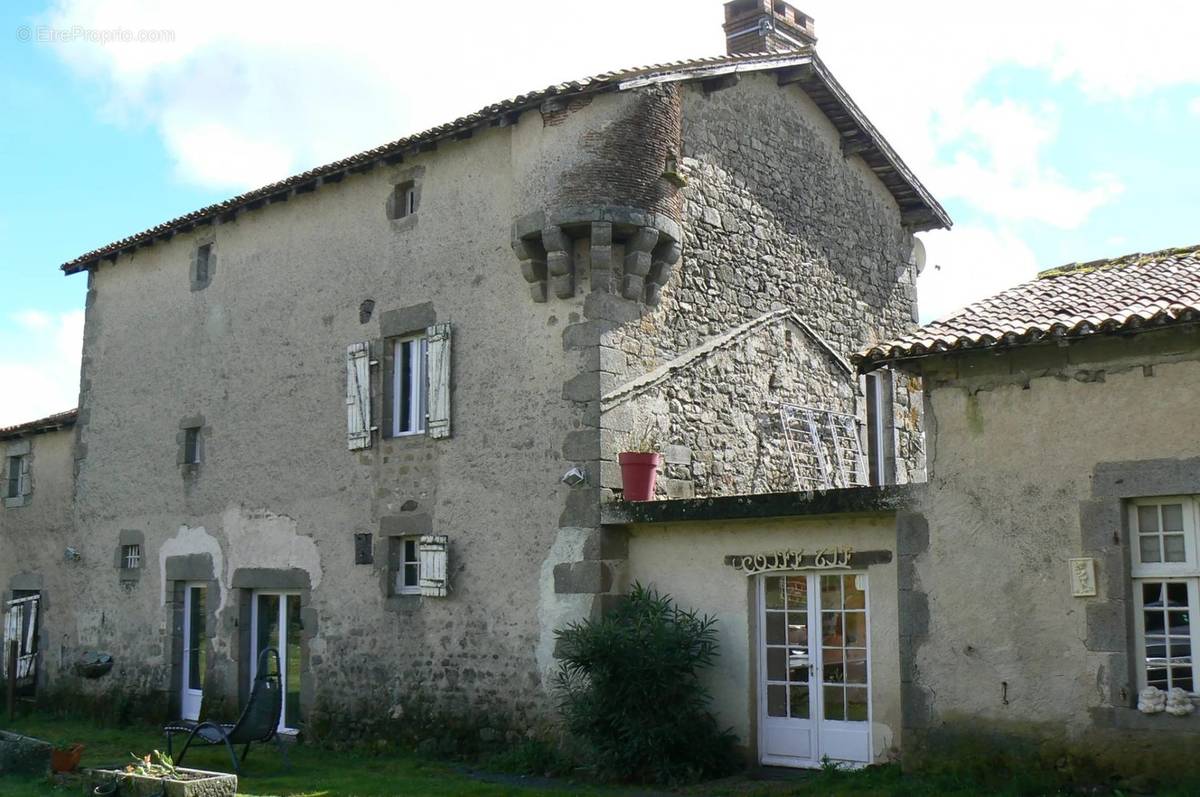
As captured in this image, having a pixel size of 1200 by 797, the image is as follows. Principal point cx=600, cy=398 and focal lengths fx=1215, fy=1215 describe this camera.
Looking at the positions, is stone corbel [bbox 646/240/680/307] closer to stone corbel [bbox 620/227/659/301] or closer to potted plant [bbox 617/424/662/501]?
stone corbel [bbox 620/227/659/301]

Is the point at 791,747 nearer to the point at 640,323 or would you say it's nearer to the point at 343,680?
the point at 640,323

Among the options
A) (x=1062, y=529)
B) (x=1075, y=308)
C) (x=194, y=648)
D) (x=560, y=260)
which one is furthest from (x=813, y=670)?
(x=194, y=648)

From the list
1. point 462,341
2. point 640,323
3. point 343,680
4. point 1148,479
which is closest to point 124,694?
point 343,680

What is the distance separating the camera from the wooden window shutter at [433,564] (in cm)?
1189

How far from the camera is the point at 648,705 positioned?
9.85m

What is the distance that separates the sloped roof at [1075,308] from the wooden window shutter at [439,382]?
4576mm

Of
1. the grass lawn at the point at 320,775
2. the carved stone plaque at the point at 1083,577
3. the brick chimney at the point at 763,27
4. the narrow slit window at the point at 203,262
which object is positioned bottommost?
the grass lawn at the point at 320,775

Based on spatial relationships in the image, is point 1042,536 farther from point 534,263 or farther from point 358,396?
point 358,396

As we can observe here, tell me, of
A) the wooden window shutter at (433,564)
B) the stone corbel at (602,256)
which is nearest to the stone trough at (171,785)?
the wooden window shutter at (433,564)

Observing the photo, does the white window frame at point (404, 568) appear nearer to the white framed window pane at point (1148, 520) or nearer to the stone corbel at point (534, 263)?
the stone corbel at point (534, 263)

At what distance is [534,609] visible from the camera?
11.2 m

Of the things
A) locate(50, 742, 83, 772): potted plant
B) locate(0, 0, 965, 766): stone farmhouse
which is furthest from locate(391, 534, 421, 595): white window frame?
locate(50, 742, 83, 772): potted plant

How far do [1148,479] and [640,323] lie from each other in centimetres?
494

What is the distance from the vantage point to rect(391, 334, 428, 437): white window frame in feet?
41.6
